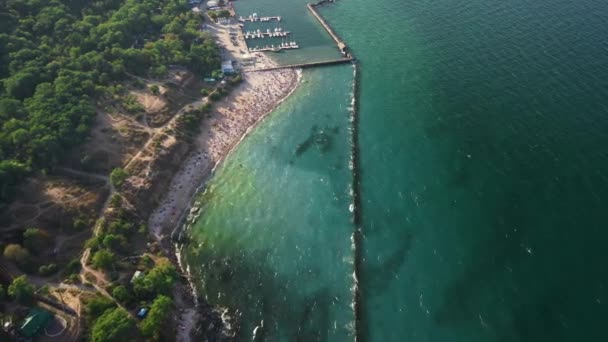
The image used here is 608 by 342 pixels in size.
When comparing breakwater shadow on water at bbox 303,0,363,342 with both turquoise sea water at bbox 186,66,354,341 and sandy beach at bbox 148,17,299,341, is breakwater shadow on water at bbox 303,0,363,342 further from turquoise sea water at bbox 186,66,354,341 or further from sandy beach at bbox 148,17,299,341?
sandy beach at bbox 148,17,299,341

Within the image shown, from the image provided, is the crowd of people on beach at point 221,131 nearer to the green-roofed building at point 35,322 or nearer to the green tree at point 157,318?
the green tree at point 157,318

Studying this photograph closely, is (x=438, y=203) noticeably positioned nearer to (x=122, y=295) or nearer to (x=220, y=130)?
(x=220, y=130)

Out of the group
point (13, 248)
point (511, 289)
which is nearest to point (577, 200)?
point (511, 289)

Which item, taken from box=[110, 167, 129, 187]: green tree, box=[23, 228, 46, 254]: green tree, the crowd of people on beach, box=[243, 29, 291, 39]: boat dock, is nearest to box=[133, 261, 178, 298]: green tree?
the crowd of people on beach

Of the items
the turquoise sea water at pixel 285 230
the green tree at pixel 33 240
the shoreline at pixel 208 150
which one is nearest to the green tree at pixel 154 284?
the shoreline at pixel 208 150

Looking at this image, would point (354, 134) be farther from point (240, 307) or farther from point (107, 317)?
point (107, 317)
